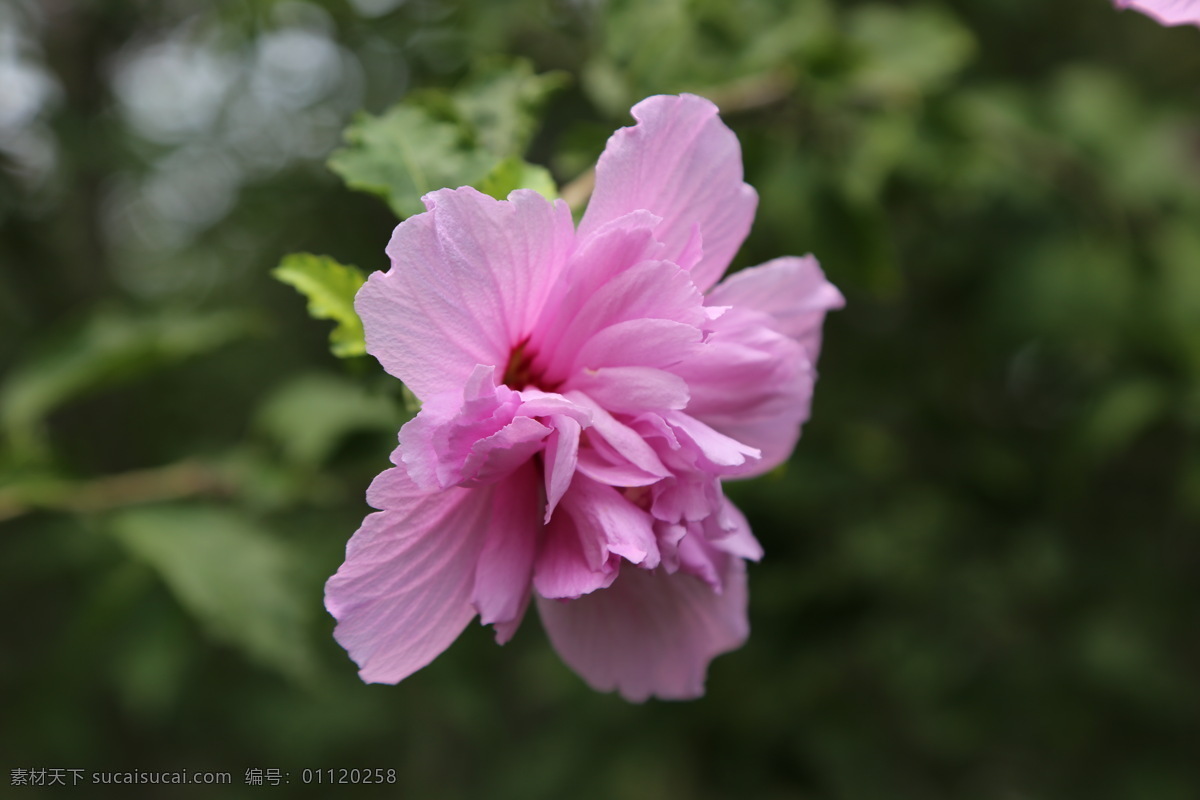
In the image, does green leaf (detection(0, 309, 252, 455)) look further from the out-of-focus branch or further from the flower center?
the flower center

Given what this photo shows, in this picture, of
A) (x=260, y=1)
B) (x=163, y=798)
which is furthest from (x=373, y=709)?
(x=163, y=798)

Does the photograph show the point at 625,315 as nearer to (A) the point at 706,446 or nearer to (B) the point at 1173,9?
(A) the point at 706,446

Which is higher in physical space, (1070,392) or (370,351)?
(370,351)

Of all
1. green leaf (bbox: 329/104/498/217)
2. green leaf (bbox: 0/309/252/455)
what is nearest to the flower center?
green leaf (bbox: 329/104/498/217)

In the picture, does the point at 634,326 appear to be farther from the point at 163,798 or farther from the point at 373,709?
the point at 163,798

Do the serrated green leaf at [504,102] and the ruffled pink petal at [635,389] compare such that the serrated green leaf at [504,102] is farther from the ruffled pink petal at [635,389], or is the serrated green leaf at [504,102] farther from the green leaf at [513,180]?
the ruffled pink petal at [635,389]

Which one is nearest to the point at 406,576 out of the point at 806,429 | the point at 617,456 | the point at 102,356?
the point at 617,456
